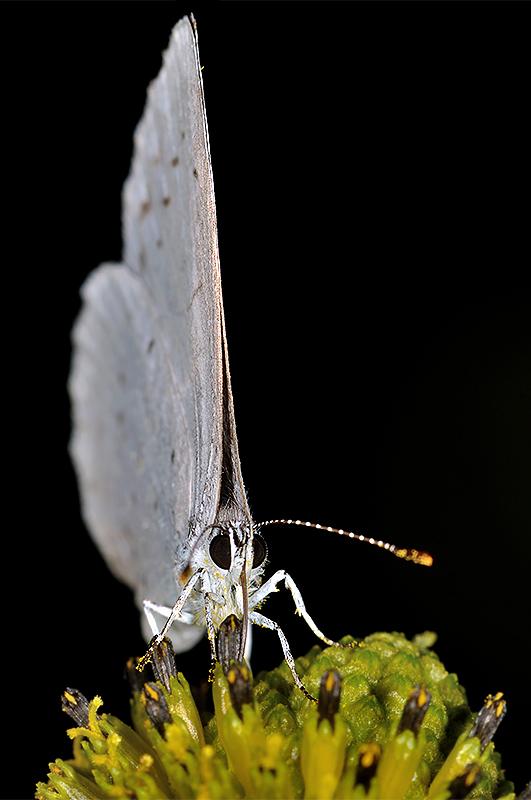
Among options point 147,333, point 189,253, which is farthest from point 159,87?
point 147,333

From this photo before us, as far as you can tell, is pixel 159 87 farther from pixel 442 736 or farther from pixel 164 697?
pixel 442 736

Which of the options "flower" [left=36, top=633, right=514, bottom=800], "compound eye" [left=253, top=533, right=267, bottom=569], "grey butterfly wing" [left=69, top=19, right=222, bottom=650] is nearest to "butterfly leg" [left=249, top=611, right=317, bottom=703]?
"flower" [left=36, top=633, right=514, bottom=800]

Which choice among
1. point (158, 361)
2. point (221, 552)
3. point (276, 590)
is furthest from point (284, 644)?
point (158, 361)

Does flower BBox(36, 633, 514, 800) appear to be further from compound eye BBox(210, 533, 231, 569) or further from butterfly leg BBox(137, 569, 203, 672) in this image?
compound eye BBox(210, 533, 231, 569)

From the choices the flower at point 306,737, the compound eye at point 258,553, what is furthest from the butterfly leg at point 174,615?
the compound eye at point 258,553

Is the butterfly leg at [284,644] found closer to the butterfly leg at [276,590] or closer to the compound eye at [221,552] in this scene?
the butterfly leg at [276,590]
